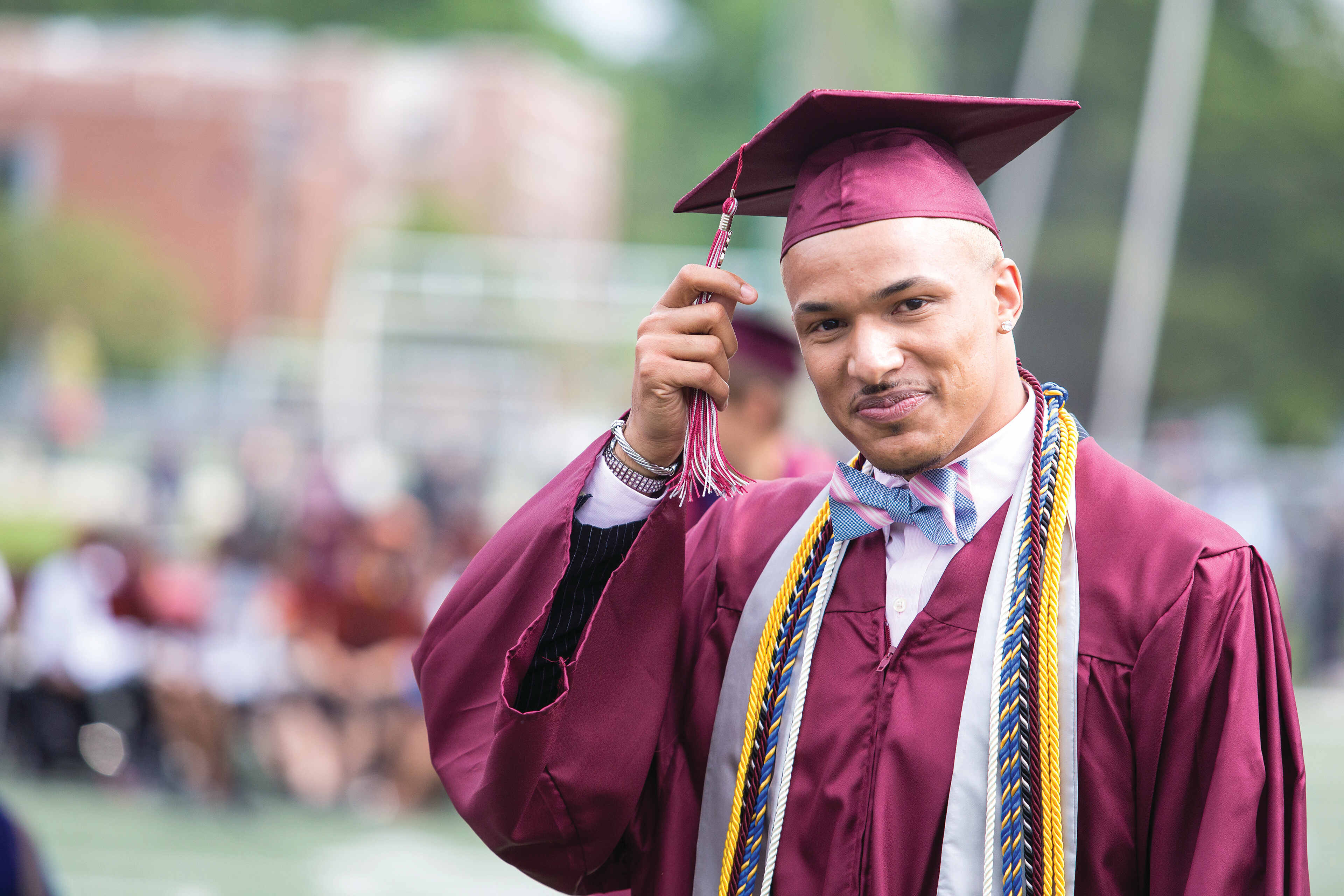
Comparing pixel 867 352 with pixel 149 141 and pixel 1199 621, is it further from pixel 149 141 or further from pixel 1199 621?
pixel 149 141

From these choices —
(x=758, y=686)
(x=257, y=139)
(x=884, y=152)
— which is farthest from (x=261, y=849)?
(x=257, y=139)

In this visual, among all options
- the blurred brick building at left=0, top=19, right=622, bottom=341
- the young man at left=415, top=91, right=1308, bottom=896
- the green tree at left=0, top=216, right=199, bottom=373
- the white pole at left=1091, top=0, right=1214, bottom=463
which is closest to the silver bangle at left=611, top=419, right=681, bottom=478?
the young man at left=415, top=91, right=1308, bottom=896

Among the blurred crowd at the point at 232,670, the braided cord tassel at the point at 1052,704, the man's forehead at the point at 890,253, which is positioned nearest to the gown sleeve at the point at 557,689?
the man's forehead at the point at 890,253

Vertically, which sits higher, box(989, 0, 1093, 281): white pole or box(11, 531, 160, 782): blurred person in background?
box(989, 0, 1093, 281): white pole

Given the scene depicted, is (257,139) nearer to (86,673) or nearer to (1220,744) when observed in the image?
(86,673)

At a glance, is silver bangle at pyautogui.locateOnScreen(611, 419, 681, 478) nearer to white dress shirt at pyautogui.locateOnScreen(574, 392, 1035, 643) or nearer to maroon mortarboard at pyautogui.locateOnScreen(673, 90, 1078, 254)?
white dress shirt at pyautogui.locateOnScreen(574, 392, 1035, 643)

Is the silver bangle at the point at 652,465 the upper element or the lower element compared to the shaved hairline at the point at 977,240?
lower

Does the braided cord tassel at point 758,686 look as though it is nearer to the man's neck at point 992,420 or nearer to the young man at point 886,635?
the young man at point 886,635

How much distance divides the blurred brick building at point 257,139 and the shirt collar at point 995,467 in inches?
1467

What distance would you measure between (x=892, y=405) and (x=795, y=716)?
0.42 m

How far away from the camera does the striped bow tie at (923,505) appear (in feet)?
5.49

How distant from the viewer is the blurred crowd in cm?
697

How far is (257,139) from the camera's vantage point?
38.2m

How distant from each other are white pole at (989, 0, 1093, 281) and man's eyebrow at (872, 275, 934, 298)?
341 inches
